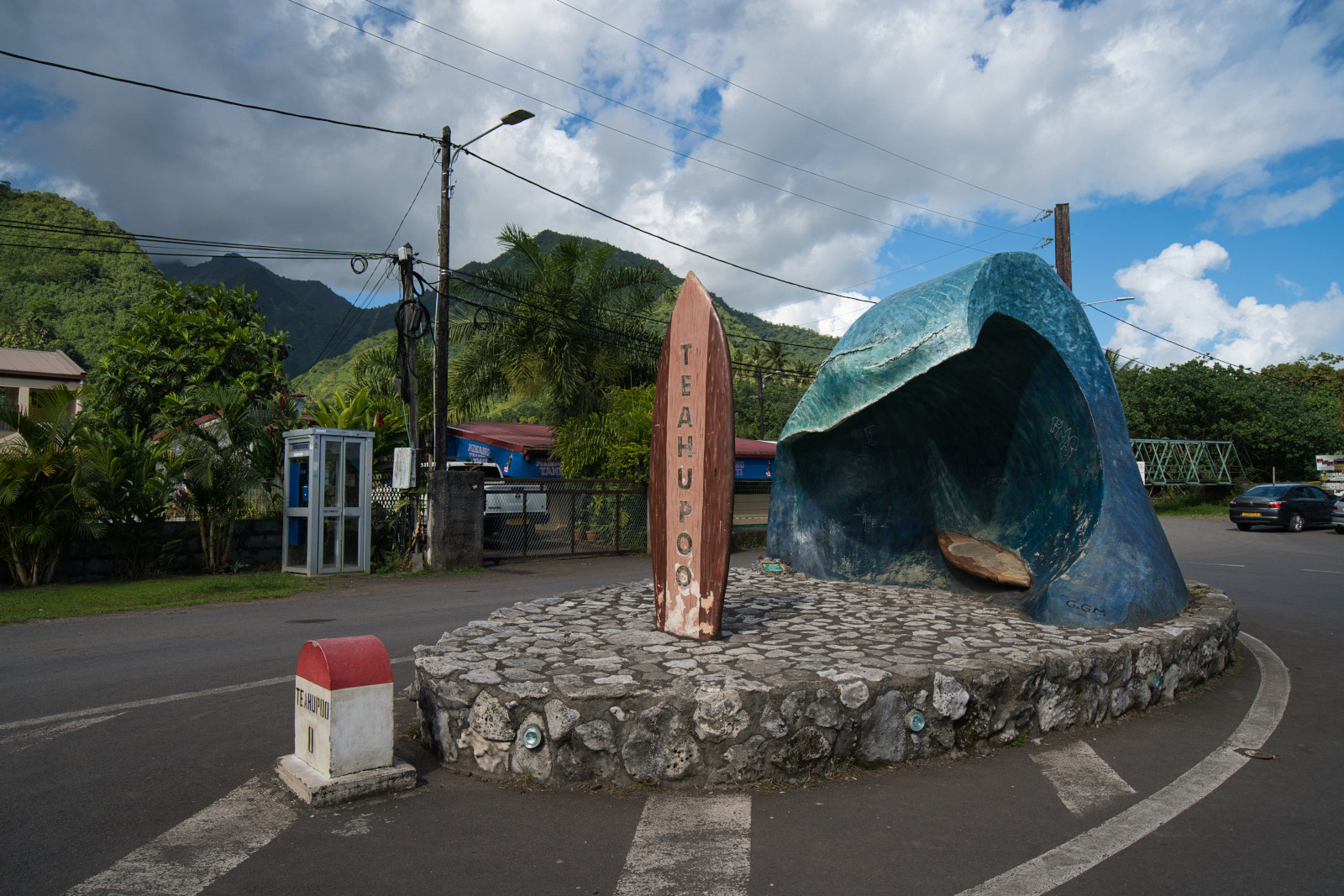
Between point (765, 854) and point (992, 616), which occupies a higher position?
point (992, 616)

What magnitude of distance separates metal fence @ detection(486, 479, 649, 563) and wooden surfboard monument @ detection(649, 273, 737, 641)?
409 inches

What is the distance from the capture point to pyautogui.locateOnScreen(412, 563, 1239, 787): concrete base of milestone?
4125mm

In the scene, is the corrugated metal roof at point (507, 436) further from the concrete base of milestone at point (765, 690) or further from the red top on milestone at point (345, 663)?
the red top on milestone at point (345, 663)

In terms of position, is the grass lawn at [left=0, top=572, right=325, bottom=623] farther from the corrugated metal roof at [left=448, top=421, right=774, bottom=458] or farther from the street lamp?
the corrugated metal roof at [left=448, top=421, right=774, bottom=458]

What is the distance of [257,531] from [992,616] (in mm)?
12164

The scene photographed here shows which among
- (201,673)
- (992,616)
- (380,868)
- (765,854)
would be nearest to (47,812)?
(380,868)

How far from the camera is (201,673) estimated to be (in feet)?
21.5

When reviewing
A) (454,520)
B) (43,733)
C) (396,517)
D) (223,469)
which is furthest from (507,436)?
(43,733)

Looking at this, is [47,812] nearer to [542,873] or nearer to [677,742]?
[542,873]

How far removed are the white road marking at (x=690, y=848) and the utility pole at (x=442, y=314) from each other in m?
11.5

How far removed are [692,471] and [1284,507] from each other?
78.2 feet

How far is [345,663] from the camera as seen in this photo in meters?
4.06

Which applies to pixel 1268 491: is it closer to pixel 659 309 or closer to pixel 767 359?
pixel 659 309

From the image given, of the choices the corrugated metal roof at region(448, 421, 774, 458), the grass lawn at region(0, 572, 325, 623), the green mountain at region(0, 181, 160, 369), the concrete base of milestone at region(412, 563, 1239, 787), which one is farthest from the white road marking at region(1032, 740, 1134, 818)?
the green mountain at region(0, 181, 160, 369)
